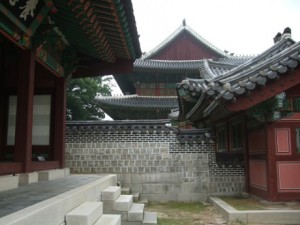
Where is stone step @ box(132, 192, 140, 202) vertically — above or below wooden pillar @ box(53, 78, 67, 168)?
below

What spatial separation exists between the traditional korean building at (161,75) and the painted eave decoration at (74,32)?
13032 millimetres

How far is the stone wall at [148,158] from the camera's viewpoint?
11.9 m

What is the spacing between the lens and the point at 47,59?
21.6 feet

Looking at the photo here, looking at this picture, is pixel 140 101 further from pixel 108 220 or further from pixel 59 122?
pixel 108 220

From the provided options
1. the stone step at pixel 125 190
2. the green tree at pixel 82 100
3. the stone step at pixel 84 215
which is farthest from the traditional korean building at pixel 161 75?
the stone step at pixel 84 215

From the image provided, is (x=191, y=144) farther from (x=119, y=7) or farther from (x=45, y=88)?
(x=119, y=7)

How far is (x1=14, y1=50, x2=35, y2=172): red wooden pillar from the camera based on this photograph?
543cm

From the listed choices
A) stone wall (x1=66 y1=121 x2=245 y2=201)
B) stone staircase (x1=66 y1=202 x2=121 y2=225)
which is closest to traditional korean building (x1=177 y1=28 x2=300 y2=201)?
stone wall (x1=66 y1=121 x2=245 y2=201)

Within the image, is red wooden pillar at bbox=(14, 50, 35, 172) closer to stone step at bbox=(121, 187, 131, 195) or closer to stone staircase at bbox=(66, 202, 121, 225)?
stone staircase at bbox=(66, 202, 121, 225)

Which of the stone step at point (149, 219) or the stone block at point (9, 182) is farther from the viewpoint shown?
the stone step at point (149, 219)

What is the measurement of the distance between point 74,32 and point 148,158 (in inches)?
264

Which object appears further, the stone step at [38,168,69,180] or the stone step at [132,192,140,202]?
the stone step at [132,192,140,202]

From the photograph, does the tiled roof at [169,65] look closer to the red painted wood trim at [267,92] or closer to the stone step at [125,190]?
the stone step at [125,190]

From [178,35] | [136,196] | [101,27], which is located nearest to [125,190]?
[136,196]
